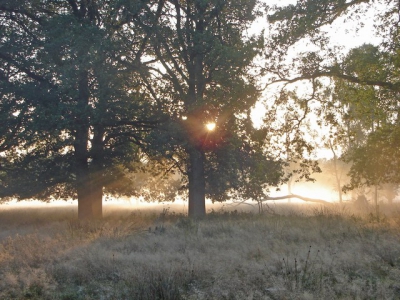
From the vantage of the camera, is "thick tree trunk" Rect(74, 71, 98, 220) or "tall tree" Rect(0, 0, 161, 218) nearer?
"tall tree" Rect(0, 0, 161, 218)

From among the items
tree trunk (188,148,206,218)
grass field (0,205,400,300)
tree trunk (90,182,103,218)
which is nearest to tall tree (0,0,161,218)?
tree trunk (90,182,103,218)

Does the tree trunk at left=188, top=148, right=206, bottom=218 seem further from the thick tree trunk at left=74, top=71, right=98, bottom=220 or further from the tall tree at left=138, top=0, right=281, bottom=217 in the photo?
the thick tree trunk at left=74, top=71, right=98, bottom=220

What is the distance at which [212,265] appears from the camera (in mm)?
8930

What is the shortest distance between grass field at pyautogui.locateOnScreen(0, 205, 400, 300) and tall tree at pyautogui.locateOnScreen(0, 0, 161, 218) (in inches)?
265

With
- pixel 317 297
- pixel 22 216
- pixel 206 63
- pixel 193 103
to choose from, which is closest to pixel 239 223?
pixel 193 103

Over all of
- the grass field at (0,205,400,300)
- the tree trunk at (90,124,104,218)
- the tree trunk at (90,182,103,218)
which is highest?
the tree trunk at (90,124,104,218)

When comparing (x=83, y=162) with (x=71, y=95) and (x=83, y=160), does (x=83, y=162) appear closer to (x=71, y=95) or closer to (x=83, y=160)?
(x=83, y=160)

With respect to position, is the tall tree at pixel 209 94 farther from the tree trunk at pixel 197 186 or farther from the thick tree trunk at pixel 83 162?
the thick tree trunk at pixel 83 162

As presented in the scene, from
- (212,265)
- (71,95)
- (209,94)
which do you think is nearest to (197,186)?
(209,94)

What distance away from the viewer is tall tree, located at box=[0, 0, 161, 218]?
58.2 ft

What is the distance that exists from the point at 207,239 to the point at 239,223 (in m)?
3.87

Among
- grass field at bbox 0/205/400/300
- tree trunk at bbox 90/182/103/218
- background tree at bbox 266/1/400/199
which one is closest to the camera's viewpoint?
grass field at bbox 0/205/400/300

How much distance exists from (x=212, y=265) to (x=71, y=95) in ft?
37.5

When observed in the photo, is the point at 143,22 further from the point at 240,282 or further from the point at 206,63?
the point at 240,282
